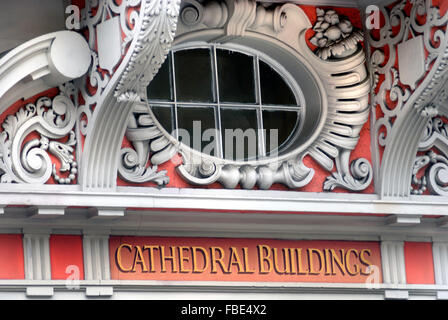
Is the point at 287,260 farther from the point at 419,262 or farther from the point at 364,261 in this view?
the point at 419,262

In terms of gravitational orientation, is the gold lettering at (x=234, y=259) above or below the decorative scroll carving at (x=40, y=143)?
below

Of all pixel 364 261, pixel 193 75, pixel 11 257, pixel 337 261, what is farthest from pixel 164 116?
pixel 364 261

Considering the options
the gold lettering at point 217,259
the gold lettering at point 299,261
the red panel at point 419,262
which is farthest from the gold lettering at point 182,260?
the red panel at point 419,262

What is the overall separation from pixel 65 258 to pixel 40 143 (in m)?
0.79

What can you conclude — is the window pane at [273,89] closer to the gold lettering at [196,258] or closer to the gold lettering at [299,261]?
the gold lettering at [299,261]

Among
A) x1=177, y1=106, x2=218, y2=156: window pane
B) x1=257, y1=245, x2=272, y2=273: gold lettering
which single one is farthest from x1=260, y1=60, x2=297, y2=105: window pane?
x1=257, y1=245, x2=272, y2=273: gold lettering

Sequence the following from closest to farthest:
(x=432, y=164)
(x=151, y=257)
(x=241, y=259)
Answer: (x=151, y=257)
(x=241, y=259)
(x=432, y=164)

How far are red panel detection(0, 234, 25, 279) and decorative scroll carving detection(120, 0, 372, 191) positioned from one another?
2.82 ft

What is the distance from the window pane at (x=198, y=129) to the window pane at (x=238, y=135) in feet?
0.31

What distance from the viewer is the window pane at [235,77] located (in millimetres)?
10148

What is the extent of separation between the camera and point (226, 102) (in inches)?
399
